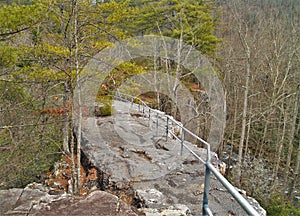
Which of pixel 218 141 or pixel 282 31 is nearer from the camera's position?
pixel 282 31

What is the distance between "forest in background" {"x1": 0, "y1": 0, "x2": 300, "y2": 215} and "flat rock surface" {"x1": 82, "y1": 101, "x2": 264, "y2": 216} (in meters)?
1.13

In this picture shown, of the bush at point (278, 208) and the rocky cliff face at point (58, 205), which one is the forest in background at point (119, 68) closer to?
the bush at point (278, 208)

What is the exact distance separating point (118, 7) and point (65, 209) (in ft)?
17.2

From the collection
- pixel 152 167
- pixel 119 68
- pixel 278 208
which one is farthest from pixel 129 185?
pixel 278 208

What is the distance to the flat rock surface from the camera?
4.33 meters

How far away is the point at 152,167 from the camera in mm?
6027

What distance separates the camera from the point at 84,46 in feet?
20.4

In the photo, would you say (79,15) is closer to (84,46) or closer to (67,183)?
(84,46)

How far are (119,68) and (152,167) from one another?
303 centimetres

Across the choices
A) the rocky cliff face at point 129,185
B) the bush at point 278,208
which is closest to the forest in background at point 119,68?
the bush at point 278,208

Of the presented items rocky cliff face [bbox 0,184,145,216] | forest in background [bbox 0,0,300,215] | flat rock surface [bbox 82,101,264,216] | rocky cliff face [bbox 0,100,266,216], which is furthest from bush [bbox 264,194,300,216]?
rocky cliff face [bbox 0,184,145,216]

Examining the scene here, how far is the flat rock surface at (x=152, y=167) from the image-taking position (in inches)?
171

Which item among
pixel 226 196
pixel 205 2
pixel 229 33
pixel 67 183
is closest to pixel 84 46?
pixel 67 183

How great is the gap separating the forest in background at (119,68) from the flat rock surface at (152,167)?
44.6 inches
